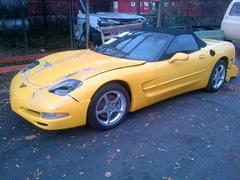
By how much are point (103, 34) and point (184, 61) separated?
363 cm

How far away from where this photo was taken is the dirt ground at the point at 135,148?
301 centimetres

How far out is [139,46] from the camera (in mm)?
4520

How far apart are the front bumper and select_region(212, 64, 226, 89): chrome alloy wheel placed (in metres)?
2.98

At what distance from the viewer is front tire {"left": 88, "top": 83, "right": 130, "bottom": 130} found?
3.57m

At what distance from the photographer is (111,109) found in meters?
3.86

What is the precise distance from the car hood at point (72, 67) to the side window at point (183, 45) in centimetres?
66

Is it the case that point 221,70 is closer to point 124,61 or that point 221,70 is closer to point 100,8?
point 124,61

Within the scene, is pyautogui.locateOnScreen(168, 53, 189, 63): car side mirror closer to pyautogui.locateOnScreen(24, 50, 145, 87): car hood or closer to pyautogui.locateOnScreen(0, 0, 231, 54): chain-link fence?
pyautogui.locateOnScreen(24, 50, 145, 87): car hood

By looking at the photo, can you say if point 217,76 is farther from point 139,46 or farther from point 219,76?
point 139,46

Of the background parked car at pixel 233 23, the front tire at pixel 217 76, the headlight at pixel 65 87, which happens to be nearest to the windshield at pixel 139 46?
the headlight at pixel 65 87

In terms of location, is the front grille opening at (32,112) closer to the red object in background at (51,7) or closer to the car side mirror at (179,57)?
the car side mirror at (179,57)

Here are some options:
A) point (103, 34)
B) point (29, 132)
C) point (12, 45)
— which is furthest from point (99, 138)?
point (12, 45)

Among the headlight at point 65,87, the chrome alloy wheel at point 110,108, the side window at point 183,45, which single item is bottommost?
the chrome alloy wheel at point 110,108

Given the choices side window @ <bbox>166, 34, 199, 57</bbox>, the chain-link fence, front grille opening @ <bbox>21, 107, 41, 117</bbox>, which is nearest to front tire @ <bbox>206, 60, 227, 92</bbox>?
side window @ <bbox>166, 34, 199, 57</bbox>
